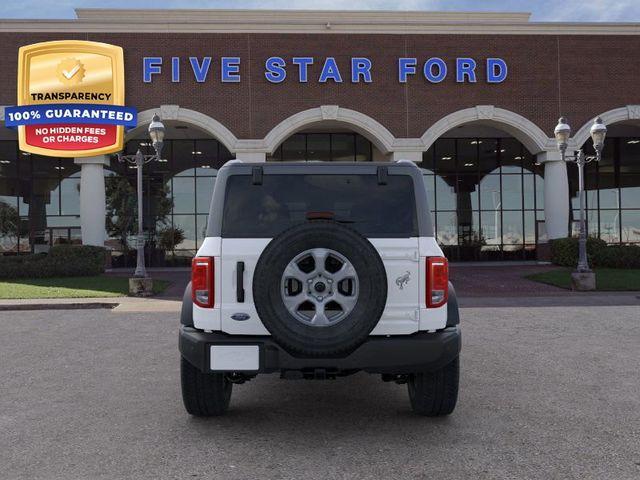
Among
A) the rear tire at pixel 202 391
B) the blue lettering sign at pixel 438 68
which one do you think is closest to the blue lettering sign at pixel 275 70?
the blue lettering sign at pixel 438 68

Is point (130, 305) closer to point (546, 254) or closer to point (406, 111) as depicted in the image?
point (406, 111)

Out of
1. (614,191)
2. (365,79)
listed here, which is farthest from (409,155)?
(614,191)

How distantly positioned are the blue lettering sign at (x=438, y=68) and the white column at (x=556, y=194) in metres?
5.70

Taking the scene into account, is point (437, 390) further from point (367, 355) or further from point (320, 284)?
point (320, 284)

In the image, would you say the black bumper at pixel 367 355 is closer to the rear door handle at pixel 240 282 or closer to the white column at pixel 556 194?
the rear door handle at pixel 240 282

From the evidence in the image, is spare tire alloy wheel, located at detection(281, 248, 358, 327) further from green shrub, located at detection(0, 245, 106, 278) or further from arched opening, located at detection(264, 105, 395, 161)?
arched opening, located at detection(264, 105, 395, 161)

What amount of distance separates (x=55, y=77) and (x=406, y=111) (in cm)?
1469

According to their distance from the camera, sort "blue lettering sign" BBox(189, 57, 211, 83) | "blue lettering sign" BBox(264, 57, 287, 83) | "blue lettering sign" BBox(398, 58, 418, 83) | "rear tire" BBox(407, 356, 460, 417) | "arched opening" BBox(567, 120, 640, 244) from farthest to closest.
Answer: "arched opening" BBox(567, 120, 640, 244) → "blue lettering sign" BBox(398, 58, 418, 83) → "blue lettering sign" BBox(264, 57, 287, 83) → "blue lettering sign" BBox(189, 57, 211, 83) → "rear tire" BBox(407, 356, 460, 417)

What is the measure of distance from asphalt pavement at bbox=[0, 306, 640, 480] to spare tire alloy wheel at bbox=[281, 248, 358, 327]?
0.99 m

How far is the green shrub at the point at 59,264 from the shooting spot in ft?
66.0

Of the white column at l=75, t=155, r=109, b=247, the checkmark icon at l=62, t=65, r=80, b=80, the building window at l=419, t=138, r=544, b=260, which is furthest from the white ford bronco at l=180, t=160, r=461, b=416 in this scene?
the building window at l=419, t=138, r=544, b=260

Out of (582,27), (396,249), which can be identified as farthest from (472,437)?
(582,27)

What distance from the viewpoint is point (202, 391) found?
182 inches

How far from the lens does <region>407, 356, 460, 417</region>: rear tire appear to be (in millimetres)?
4516
